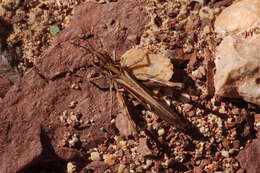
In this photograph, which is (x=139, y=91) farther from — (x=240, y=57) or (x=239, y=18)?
(x=239, y=18)

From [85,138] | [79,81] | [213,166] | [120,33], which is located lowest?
[213,166]

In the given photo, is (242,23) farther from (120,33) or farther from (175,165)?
(175,165)

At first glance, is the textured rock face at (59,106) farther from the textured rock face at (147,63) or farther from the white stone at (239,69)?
the white stone at (239,69)

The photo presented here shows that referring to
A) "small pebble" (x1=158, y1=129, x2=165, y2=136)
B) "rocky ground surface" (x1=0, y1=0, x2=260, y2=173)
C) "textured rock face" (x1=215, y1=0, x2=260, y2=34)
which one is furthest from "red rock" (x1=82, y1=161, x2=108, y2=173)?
"textured rock face" (x1=215, y1=0, x2=260, y2=34)

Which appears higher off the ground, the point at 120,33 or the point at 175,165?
the point at 120,33

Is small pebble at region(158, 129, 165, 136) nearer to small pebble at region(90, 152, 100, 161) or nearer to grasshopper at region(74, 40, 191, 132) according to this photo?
grasshopper at region(74, 40, 191, 132)

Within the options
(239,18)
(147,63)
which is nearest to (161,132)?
(147,63)

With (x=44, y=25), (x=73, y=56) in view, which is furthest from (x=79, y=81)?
(x=44, y=25)
